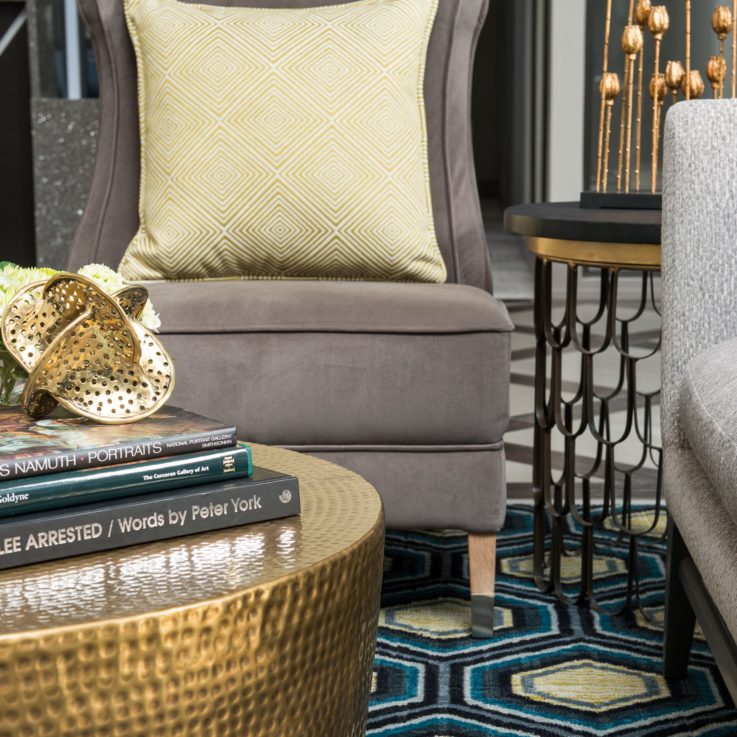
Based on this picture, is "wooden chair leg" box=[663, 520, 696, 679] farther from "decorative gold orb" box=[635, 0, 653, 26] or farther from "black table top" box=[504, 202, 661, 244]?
"decorative gold orb" box=[635, 0, 653, 26]

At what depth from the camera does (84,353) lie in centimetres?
80

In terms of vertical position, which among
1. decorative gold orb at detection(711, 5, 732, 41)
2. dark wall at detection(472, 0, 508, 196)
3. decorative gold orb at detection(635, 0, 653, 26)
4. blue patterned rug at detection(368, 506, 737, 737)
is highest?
dark wall at detection(472, 0, 508, 196)

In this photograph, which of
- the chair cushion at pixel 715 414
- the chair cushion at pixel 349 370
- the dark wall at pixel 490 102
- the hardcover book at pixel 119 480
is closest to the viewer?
the hardcover book at pixel 119 480

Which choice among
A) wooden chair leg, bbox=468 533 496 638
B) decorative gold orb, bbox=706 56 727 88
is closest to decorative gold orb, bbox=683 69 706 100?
decorative gold orb, bbox=706 56 727 88

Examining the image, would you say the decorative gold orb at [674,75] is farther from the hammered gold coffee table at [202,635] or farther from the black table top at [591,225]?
the hammered gold coffee table at [202,635]

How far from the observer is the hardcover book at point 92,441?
0.67 metres

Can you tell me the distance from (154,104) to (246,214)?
267 millimetres

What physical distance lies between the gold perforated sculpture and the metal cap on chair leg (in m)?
0.76

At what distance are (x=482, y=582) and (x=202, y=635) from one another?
3.06 feet

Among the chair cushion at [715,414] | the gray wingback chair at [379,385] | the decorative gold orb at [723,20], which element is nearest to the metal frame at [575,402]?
the gray wingback chair at [379,385]

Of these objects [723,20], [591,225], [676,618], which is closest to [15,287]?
[591,225]

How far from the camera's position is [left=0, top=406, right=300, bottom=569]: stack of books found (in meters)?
0.64

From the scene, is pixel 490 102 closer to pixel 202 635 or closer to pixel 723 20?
pixel 723 20

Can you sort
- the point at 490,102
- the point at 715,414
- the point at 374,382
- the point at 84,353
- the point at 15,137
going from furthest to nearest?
the point at 490,102
the point at 15,137
the point at 374,382
the point at 715,414
the point at 84,353
